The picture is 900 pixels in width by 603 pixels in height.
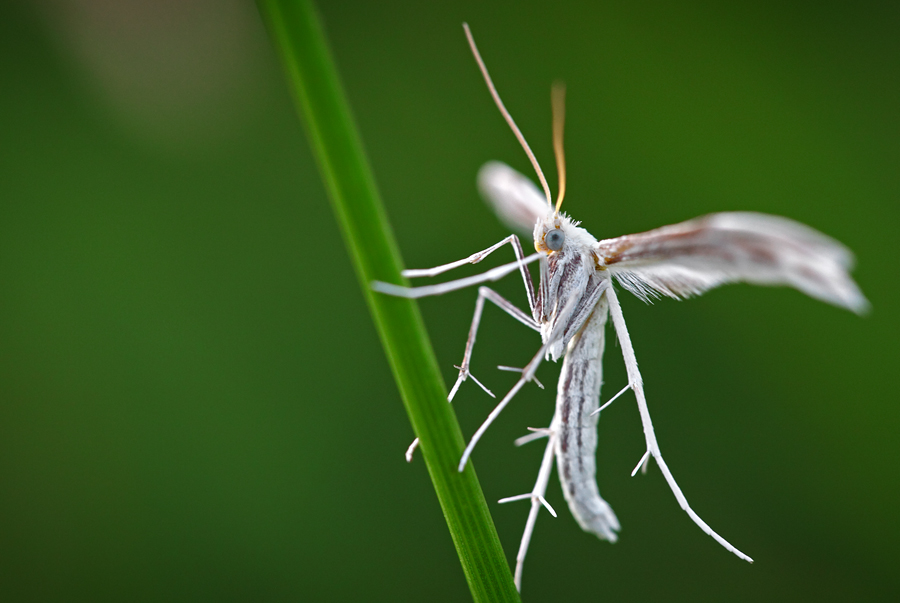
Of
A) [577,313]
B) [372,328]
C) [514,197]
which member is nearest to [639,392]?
[577,313]

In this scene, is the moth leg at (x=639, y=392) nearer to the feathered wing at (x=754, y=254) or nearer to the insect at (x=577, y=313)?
the insect at (x=577, y=313)

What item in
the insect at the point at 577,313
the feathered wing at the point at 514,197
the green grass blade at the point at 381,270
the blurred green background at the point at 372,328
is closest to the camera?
the green grass blade at the point at 381,270

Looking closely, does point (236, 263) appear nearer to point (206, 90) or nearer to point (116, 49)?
point (206, 90)

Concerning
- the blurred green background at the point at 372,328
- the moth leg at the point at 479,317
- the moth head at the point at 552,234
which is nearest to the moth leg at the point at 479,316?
the moth leg at the point at 479,317

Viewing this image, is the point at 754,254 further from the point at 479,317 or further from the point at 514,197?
the point at 514,197

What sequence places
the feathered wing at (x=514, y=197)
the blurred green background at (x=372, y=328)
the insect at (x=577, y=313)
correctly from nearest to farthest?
the insect at (x=577, y=313)
the feathered wing at (x=514, y=197)
the blurred green background at (x=372, y=328)

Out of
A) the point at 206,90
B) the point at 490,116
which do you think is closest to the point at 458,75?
the point at 490,116
